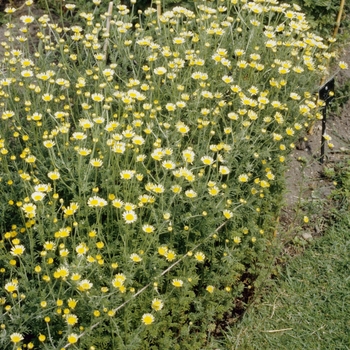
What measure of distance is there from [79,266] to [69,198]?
2.32 feet

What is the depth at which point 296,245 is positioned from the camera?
12.9 ft

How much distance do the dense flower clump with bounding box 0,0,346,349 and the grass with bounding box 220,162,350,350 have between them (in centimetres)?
23

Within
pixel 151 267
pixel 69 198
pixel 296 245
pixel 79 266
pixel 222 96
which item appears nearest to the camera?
pixel 79 266

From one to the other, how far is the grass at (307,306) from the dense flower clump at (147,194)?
23cm

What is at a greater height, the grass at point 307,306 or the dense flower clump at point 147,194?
the dense flower clump at point 147,194

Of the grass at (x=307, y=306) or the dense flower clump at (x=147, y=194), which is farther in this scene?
the grass at (x=307, y=306)

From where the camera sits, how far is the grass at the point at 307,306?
130 inches

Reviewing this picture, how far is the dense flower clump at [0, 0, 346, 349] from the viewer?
103 inches

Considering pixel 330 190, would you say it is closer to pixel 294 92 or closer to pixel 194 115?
pixel 294 92

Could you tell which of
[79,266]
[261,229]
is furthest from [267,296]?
[79,266]

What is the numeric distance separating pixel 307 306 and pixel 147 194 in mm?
1268

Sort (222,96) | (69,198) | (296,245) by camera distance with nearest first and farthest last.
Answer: (69,198), (222,96), (296,245)

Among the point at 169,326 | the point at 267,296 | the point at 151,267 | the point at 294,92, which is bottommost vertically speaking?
the point at 267,296

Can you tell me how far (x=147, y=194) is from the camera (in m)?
3.15
